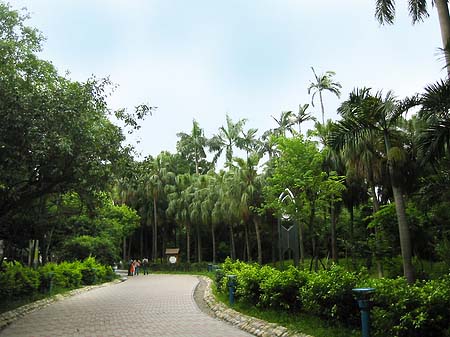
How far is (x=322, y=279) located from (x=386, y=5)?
9.78m

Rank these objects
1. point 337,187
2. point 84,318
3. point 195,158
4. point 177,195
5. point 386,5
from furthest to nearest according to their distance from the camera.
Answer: point 195,158 < point 177,195 < point 337,187 < point 386,5 < point 84,318

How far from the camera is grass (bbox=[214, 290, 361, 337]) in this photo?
715cm

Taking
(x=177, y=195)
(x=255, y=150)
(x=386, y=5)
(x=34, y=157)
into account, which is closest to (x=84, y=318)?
(x=34, y=157)

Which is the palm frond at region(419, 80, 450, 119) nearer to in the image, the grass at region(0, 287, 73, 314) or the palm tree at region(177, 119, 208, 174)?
the grass at region(0, 287, 73, 314)

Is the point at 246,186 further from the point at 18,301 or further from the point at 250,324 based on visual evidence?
the point at 250,324

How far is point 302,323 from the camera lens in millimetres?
8312

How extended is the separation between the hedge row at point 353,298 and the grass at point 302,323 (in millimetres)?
130

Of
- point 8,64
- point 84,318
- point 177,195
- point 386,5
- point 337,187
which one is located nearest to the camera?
point 8,64

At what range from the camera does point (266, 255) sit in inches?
1921

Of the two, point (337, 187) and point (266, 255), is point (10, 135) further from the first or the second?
point (266, 255)

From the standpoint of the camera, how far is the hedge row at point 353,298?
5.44m

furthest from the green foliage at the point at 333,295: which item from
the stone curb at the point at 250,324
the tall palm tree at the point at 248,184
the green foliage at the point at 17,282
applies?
the tall palm tree at the point at 248,184

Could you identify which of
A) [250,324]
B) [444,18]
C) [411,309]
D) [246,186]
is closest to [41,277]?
[250,324]

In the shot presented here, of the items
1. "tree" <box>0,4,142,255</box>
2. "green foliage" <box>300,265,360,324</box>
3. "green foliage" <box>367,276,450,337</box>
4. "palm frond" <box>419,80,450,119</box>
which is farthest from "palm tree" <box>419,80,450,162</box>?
"tree" <box>0,4,142,255</box>
